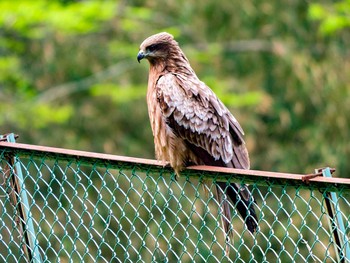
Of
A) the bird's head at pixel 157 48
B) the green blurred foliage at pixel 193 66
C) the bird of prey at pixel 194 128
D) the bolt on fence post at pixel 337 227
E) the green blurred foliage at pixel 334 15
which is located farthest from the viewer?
the green blurred foliage at pixel 193 66

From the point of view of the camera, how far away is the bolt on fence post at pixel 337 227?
166 inches

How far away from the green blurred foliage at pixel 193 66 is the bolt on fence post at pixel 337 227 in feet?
34.4

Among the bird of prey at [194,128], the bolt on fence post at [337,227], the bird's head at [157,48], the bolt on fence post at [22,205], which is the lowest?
the bolt on fence post at [337,227]

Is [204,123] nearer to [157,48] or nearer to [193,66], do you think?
[157,48]

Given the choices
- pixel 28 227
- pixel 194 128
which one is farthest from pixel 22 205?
pixel 194 128

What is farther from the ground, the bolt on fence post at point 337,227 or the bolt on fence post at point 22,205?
the bolt on fence post at point 22,205

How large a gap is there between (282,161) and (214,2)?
290 centimetres

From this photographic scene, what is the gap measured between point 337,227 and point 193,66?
1229 centimetres

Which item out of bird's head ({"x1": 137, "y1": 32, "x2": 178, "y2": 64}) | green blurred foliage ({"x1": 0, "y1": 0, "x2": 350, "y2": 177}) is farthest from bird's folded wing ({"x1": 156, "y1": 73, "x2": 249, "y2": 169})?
green blurred foliage ({"x1": 0, "y1": 0, "x2": 350, "y2": 177})

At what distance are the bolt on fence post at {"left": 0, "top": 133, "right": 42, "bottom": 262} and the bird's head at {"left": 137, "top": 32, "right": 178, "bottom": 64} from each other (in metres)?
1.80

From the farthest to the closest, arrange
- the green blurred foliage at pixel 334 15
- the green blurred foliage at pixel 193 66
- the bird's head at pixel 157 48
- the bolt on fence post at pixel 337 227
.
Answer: the green blurred foliage at pixel 193 66, the green blurred foliage at pixel 334 15, the bird's head at pixel 157 48, the bolt on fence post at pixel 337 227

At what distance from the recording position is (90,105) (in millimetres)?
16688

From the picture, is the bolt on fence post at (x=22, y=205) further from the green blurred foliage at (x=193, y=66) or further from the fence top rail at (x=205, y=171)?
the green blurred foliage at (x=193, y=66)

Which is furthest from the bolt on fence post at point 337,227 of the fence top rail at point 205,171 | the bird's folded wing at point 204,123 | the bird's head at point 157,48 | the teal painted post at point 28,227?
the bird's head at point 157,48
